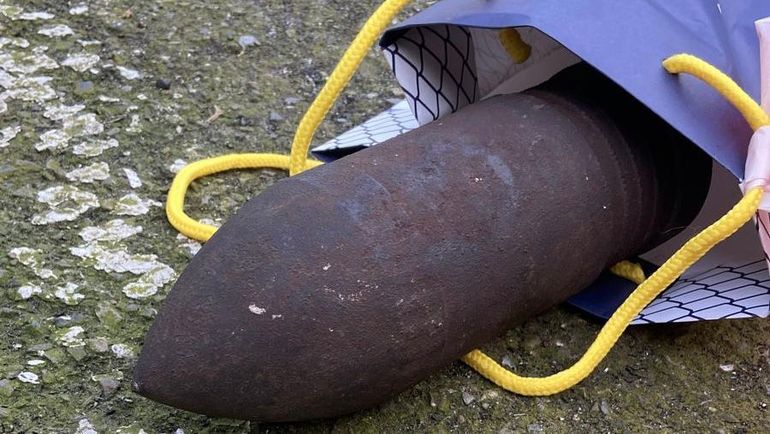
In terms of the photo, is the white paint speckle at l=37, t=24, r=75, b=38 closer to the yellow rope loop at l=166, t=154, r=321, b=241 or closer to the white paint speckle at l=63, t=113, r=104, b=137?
the white paint speckle at l=63, t=113, r=104, b=137

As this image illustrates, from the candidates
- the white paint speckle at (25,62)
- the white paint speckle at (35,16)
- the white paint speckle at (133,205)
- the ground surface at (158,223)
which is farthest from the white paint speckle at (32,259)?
the white paint speckle at (35,16)

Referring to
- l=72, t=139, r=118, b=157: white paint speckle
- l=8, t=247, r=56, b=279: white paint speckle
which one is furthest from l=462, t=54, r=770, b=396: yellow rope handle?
l=72, t=139, r=118, b=157: white paint speckle

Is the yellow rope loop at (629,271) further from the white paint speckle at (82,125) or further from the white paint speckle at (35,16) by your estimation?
the white paint speckle at (35,16)

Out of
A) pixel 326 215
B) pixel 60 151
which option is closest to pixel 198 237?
pixel 60 151

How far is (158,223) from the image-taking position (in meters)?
1.02

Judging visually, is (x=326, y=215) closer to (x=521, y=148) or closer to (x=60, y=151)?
(x=521, y=148)

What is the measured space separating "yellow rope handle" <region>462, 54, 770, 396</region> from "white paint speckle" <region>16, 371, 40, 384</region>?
0.37 metres

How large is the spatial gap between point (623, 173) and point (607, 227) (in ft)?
0.17

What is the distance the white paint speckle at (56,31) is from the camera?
1.28 metres

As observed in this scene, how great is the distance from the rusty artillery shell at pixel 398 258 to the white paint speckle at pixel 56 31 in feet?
2.28

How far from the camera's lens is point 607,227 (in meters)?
0.82

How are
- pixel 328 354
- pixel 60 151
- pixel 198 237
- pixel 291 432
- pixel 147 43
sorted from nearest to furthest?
pixel 328 354
pixel 291 432
pixel 198 237
pixel 60 151
pixel 147 43

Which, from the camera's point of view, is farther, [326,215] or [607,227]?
[607,227]

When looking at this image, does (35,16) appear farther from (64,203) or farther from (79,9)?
(64,203)
